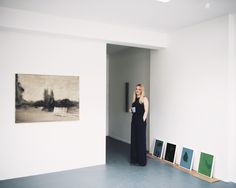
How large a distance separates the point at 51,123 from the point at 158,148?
2457 millimetres

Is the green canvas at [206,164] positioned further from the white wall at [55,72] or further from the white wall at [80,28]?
the white wall at [80,28]

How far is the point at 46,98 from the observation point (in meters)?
4.12

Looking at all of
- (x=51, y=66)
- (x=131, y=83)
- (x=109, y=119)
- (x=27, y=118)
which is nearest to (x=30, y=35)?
(x=51, y=66)

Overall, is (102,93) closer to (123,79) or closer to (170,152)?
(170,152)

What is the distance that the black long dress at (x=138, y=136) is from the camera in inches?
180

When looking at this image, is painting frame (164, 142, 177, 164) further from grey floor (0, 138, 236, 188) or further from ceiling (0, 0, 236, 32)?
ceiling (0, 0, 236, 32)

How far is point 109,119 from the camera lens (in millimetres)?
7898

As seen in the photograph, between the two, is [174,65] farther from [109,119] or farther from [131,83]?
[109,119]

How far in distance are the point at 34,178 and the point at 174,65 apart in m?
3.48

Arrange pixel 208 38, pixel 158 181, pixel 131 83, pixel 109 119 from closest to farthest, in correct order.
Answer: pixel 158 181
pixel 208 38
pixel 131 83
pixel 109 119

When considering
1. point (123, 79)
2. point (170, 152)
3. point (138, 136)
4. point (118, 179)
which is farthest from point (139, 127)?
point (123, 79)

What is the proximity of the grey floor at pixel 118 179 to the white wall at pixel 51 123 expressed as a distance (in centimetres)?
25

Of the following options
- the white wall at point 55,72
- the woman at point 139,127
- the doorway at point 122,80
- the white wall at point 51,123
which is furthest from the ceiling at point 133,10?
the doorway at point 122,80

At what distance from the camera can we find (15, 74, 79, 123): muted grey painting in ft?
12.8
